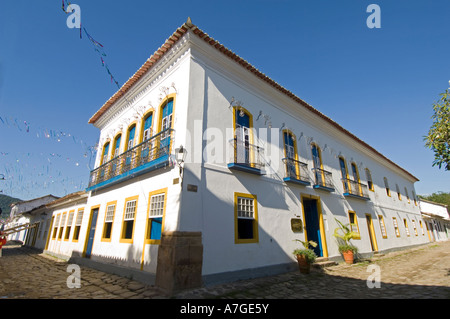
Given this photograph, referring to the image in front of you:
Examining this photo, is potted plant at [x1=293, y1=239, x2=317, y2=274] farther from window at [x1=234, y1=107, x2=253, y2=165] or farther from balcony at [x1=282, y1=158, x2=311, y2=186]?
window at [x1=234, y1=107, x2=253, y2=165]

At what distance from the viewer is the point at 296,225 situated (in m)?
8.74

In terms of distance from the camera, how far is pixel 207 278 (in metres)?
5.77

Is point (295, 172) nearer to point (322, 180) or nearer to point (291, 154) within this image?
point (291, 154)

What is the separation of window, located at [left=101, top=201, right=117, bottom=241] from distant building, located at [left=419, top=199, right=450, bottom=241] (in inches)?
1142

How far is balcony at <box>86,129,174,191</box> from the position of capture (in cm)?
689

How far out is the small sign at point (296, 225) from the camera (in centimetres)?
863

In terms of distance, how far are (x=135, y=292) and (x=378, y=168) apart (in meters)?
19.1

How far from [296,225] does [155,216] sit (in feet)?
17.3

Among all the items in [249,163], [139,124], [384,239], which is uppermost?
[139,124]

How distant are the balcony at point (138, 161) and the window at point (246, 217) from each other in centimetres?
255

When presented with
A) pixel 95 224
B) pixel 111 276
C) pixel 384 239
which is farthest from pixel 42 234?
pixel 384 239

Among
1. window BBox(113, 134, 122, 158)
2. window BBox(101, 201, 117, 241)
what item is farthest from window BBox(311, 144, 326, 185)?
window BBox(113, 134, 122, 158)

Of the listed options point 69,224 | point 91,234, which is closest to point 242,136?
point 91,234
